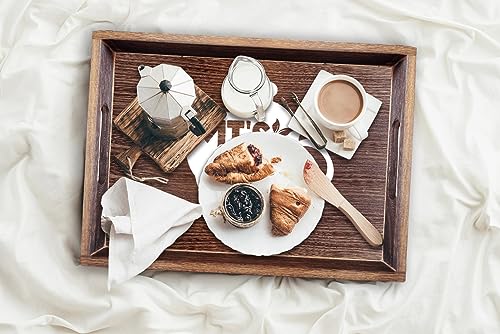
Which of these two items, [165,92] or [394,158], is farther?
[394,158]

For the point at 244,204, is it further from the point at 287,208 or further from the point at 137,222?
the point at 137,222

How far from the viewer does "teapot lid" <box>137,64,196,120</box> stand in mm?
1263

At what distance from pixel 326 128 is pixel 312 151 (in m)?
0.05

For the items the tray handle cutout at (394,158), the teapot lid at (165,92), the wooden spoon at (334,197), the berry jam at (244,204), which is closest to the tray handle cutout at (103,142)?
the teapot lid at (165,92)

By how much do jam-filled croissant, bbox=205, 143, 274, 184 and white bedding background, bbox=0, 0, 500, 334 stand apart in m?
0.19

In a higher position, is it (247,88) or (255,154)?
(247,88)

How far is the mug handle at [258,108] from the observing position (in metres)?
1.37

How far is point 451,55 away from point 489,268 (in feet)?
1.30

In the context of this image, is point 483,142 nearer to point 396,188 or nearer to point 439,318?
point 396,188

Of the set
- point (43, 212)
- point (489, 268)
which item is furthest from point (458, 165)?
point (43, 212)

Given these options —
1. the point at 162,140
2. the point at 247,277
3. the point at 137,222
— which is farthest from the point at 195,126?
the point at 247,277

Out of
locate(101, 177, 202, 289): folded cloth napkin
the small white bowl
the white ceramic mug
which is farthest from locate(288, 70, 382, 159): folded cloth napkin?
locate(101, 177, 202, 289): folded cloth napkin

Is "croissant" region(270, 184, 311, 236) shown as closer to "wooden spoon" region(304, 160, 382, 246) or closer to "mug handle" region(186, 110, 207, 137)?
"wooden spoon" region(304, 160, 382, 246)

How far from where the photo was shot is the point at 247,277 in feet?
4.63
